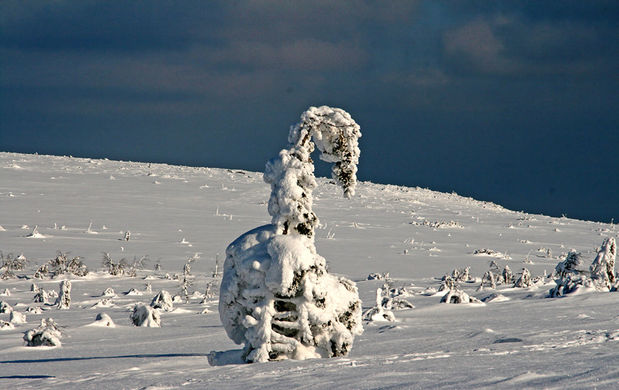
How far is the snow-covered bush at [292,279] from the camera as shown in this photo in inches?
275

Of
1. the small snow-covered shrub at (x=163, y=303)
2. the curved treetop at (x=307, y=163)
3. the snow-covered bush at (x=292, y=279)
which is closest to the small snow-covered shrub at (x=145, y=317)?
the small snow-covered shrub at (x=163, y=303)

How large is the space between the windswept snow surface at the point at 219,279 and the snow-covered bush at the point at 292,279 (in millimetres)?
369

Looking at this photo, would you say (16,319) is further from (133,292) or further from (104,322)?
(133,292)

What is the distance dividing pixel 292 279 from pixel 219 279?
12038 mm

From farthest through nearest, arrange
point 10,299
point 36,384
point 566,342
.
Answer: point 10,299 < point 566,342 < point 36,384

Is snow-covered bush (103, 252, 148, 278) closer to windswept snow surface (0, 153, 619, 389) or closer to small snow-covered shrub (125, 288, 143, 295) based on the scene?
windswept snow surface (0, 153, 619, 389)

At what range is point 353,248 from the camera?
25125mm

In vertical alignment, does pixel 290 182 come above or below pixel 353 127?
below

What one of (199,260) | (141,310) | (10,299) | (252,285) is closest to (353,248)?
(199,260)

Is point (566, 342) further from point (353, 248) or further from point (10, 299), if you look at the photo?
point (353, 248)

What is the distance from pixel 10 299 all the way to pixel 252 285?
30.7 feet

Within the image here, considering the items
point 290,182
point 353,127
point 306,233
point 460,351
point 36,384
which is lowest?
point 36,384

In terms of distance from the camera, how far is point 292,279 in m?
6.92

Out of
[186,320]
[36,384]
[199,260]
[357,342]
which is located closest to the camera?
[36,384]
